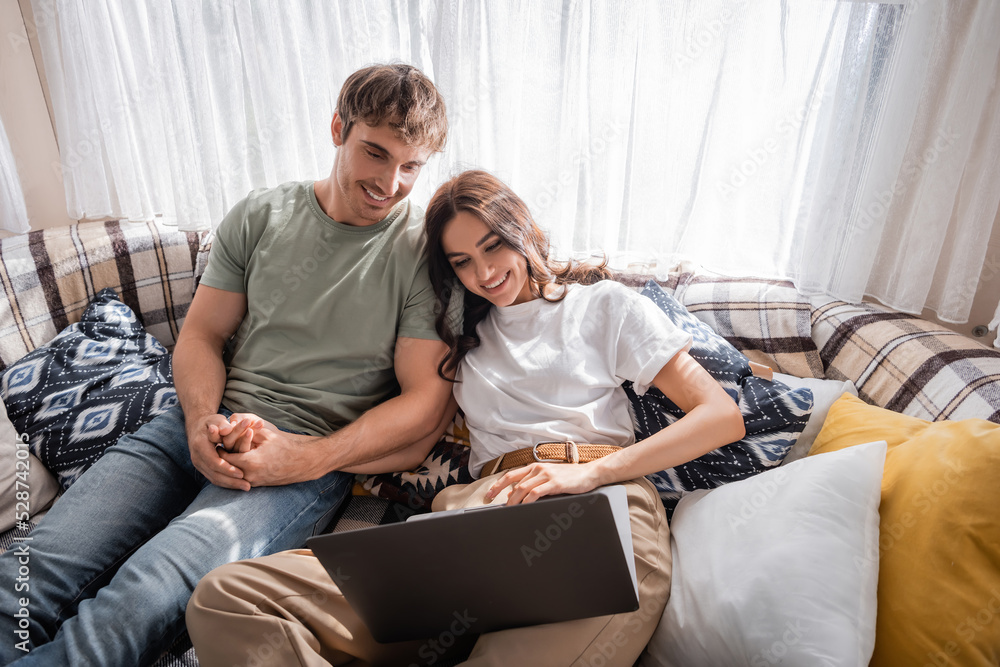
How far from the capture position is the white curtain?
1.83 m

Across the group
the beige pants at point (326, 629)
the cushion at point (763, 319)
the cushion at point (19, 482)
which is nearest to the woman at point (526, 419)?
the beige pants at point (326, 629)

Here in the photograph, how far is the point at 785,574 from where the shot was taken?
87 cm

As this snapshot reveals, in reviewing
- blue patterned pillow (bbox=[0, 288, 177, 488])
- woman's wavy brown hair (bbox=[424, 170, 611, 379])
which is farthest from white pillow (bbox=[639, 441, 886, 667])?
blue patterned pillow (bbox=[0, 288, 177, 488])

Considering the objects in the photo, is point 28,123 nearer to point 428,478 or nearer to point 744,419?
point 428,478

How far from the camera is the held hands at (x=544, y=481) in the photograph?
1.01 metres

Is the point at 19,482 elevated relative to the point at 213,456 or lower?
lower

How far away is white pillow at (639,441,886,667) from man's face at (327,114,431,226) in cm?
94

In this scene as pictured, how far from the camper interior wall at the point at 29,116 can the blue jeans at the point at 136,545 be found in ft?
4.09

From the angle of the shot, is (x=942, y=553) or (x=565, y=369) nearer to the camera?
(x=942, y=553)

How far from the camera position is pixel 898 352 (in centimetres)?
132

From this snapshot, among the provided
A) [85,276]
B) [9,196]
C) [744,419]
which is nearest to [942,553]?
[744,419]

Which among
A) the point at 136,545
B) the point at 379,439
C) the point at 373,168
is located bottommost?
the point at 136,545

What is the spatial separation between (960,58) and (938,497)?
107 cm

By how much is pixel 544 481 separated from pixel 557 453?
10 cm
